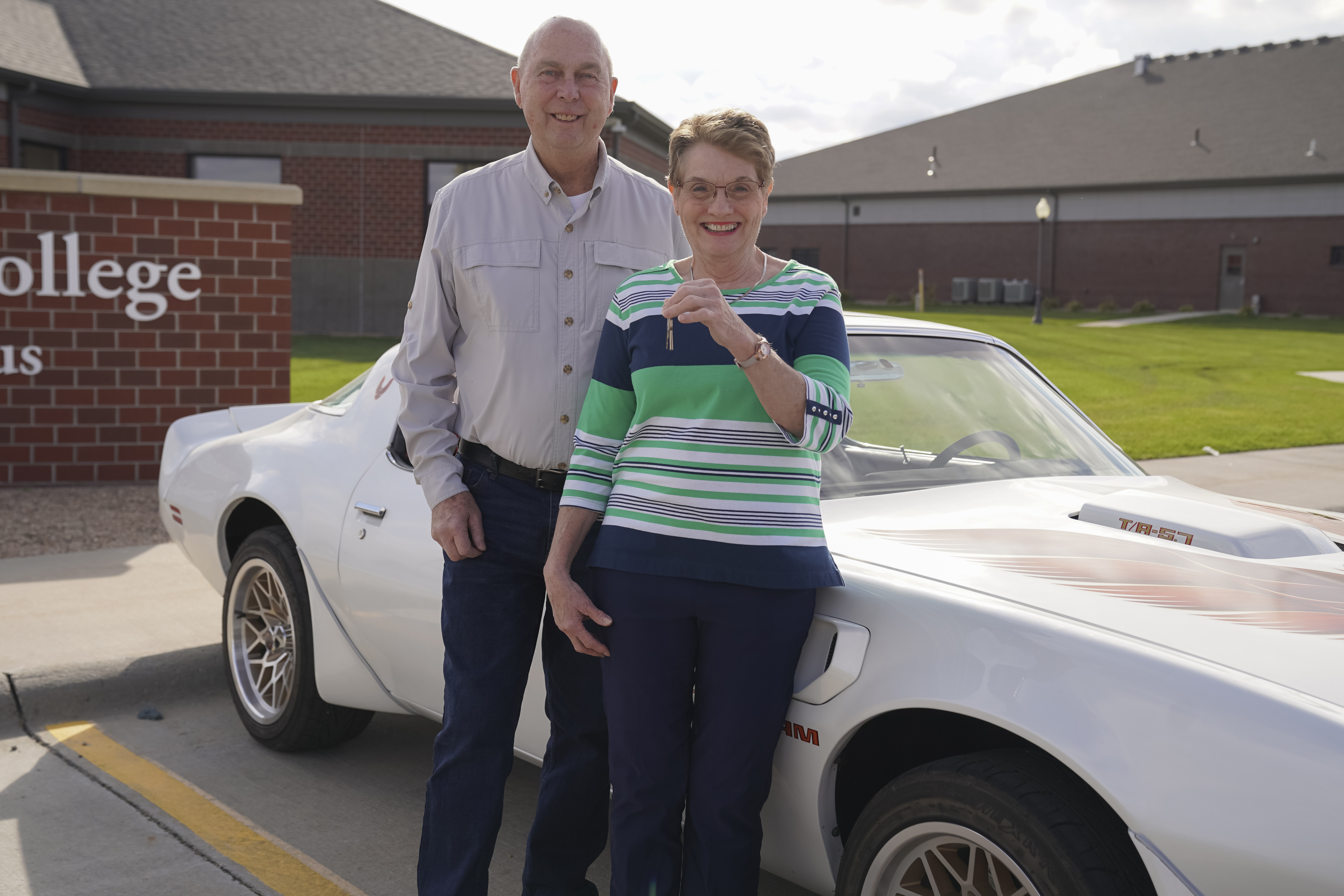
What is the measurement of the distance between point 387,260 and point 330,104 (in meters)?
2.77

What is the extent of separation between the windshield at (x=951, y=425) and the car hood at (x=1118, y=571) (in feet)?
0.45

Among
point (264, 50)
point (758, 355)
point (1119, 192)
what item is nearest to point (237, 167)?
point (264, 50)

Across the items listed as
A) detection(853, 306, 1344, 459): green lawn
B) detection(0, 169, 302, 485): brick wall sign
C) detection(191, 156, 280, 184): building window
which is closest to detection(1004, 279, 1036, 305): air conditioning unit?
detection(853, 306, 1344, 459): green lawn

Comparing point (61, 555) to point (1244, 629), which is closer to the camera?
point (1244, 629)

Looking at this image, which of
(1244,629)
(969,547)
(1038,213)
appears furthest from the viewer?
(1038,213)

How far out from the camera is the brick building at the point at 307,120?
1978 centimetres

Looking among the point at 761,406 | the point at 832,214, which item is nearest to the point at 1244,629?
the point at 761,406

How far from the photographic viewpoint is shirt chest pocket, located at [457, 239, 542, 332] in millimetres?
2727

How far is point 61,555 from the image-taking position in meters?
6.69

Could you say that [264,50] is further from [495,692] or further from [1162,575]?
[1162,575]

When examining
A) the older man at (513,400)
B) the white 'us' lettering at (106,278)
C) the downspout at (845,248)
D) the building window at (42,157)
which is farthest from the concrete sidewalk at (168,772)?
the downspout at (845,248)

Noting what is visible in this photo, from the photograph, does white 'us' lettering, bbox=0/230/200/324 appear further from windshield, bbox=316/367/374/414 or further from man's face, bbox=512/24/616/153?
man's face, bbox=512/24/616/153

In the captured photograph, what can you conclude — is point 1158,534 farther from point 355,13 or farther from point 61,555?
point 355,13

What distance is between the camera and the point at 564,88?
2672 millimetres
